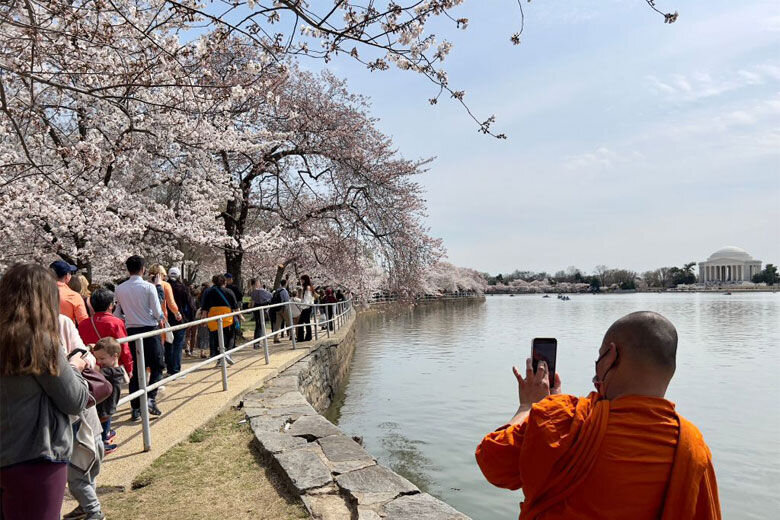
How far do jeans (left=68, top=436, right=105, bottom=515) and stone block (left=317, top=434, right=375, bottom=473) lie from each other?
1652 millimetres

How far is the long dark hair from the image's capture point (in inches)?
81.6

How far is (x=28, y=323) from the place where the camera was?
2.11 m

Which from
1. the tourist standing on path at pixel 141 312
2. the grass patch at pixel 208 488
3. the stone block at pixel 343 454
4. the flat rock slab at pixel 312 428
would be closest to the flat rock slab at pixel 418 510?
the grass patch at pixel 208 488

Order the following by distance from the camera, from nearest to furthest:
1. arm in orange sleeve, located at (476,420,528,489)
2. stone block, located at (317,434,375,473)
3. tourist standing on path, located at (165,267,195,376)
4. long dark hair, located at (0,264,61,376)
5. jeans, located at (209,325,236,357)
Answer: arm in orange sleeve, located at (476,420,528,489) → long dark hair, located at (0,264,61,376) → stone block, located at (317,434,375,473) → tourist standing on path, located at (165,267,195,376) → jeans, located at (209,325,236,357)

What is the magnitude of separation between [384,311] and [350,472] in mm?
40158

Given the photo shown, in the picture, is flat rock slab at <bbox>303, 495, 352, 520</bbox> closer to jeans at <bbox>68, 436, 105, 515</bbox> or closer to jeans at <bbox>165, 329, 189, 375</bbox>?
jeans at <bbox>68, 436, 105, 515</bbox>

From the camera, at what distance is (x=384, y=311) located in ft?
145

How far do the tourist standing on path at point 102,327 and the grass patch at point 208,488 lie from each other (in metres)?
0.87

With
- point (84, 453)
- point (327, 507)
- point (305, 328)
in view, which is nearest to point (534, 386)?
point (327, 507)

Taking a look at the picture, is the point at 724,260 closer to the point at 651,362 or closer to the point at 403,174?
the point at 403,174

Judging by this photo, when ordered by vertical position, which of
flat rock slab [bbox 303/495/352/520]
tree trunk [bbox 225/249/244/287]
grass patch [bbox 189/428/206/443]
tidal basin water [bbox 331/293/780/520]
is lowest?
tidal basin water [bbox 331/293/780/520]

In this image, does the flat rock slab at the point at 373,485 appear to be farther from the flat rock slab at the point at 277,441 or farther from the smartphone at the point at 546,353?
the smartphone at the point at 546,353

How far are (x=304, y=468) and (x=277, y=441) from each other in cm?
71

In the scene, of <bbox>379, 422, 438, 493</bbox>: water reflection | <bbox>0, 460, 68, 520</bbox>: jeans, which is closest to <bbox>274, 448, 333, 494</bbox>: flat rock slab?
<bbox>0, 460, 68, 520</bbox>: jeans
